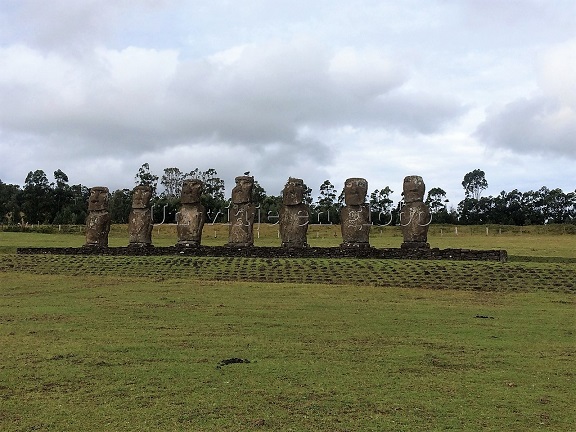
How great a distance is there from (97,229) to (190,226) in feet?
15.3

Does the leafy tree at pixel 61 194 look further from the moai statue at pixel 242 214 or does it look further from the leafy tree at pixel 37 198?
the moai statue at pixel 242 214

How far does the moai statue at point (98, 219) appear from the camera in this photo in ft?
94.3

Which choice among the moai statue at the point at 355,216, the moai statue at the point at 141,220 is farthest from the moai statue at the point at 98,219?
the moai statue at the point at 355,216

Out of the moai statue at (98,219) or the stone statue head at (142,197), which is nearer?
the moai statue at (98,219)

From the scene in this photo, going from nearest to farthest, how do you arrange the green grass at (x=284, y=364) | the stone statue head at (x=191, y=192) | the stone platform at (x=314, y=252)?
1. the green grass at (x=284, y=364)
2. the stone platform at (x=314, y=252)
3. the stone statue head at (x=191, y=192)

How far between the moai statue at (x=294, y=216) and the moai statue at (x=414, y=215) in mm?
4438

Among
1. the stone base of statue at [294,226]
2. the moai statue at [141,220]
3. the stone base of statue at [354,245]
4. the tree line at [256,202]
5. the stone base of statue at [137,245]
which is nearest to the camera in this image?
the stone base of statue at [354,245]

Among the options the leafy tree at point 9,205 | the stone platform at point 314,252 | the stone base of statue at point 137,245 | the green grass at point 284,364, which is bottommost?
the green grass at point 284,364

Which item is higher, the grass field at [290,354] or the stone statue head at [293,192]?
the stone statue head at [293,192]

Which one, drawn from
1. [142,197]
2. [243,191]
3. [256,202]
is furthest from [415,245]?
[256,202]

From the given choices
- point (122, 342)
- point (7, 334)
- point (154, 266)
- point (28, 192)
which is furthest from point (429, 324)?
point (28, 192)

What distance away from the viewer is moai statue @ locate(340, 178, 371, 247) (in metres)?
26.7

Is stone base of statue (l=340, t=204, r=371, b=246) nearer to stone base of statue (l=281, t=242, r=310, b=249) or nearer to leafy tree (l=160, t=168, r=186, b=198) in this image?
stone base of statue (l=281, t=242, r=310, b=249)

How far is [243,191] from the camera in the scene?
27.7m
